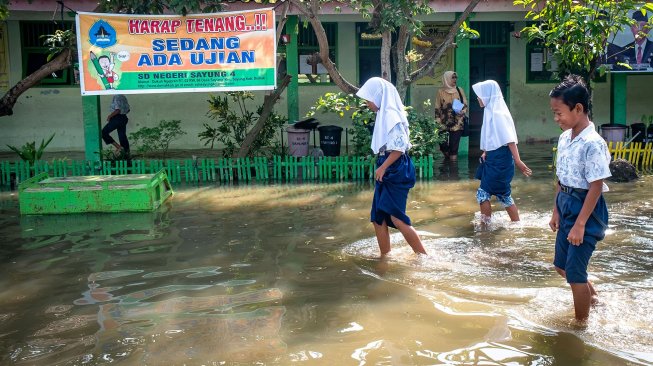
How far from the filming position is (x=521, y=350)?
191 inches

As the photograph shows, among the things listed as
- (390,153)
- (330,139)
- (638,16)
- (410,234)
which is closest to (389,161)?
(390,153)

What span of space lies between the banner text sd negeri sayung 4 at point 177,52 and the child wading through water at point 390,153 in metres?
5.27

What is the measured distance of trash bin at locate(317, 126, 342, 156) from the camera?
44.2 ft

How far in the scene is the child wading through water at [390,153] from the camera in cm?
680

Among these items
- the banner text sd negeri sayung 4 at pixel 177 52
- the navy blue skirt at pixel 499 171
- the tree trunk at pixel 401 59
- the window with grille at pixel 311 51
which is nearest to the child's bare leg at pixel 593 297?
the navy blue skirt at pixel 499 171

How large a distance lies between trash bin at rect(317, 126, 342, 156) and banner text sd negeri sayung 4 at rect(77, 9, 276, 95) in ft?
6.00

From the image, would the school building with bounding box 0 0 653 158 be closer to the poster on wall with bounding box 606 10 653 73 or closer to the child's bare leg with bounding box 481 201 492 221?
the poster on wall with bounding box 606 10 653 73

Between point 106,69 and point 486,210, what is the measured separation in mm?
6599

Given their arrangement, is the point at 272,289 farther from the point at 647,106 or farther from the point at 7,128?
the point at 647,106

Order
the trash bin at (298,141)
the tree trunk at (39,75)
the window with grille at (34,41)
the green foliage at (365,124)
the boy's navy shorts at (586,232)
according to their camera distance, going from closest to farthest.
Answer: the boy's navy shorts at (586,232) < the green foliage at (365,124) < the tree trunk at (39,75) < the trash bin at (298,141) < the window with grille at (34,41)

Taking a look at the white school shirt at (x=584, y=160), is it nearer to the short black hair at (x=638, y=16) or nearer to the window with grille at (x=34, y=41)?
the short black hair at (x=638, y=16)

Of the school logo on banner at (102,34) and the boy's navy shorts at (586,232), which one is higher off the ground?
the school logo on banner at (102,34)

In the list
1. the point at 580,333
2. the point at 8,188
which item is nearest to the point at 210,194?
the point at 8,188

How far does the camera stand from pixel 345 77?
1638 centimetres
